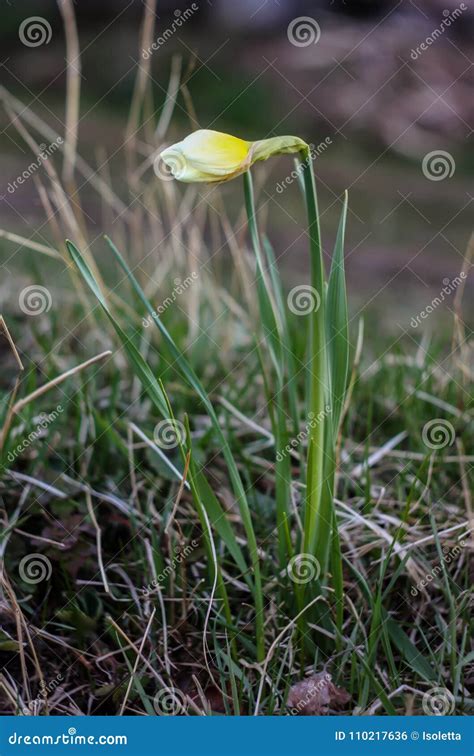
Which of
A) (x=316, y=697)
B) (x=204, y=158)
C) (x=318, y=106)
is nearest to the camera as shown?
(x=204, y=158)

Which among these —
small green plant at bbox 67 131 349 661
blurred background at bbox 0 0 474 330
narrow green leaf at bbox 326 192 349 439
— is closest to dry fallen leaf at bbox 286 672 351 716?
small green plant at bbox 67 131 349 661

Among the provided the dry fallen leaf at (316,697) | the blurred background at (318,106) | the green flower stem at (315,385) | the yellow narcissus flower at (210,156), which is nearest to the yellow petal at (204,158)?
the yellow narcissus flower at (210,156)

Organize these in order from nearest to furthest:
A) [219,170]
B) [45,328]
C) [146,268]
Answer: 1. [219,170]
2. [45,328]
3. [146,268]

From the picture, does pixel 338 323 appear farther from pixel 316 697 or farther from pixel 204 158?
pixel 316 697

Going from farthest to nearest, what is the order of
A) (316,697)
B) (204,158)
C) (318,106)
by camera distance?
(318,106) < (316,697) < (204,158)

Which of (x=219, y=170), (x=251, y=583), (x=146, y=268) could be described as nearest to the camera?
(x=219, y=170)

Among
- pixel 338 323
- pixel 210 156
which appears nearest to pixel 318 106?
pixel 338 323
